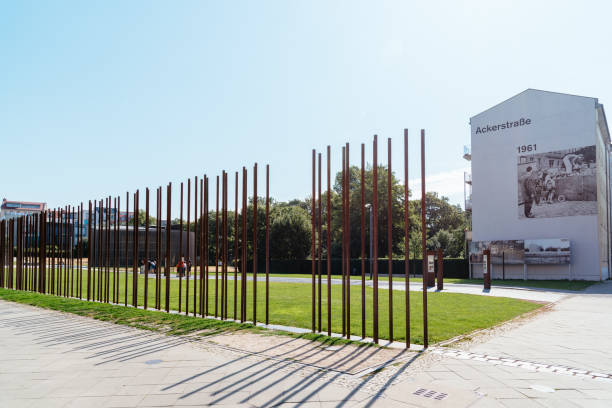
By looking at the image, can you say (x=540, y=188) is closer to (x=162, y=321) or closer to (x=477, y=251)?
(x=477, y=251)

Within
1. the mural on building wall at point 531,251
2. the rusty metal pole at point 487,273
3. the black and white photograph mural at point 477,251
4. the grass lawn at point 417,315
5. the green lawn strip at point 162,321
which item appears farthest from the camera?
the black and white photograph mural at point 477,251

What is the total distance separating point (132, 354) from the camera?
6.93 meters

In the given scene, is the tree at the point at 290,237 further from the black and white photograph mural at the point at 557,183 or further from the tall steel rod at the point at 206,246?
the tall steel rod at the point at 206,246

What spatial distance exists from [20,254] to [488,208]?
32.6 m

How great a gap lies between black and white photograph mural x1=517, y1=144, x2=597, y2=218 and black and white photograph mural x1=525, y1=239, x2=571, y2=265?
7.33ft

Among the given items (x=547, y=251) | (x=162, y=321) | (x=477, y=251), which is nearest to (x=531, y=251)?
(x=547, y=251)

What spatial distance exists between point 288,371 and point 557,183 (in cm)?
3455

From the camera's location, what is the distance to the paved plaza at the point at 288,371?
491 cm

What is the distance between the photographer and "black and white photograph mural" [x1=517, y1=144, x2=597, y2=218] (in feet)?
110

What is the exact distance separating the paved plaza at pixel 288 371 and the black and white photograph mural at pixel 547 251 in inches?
1082

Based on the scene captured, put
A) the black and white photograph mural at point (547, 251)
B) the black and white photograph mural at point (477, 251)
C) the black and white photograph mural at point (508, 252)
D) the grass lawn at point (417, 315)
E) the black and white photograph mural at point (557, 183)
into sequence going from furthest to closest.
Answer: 1. the black and white photograph mural at point (477, 251)
2. the black and white photograph mural at point (508, 252)
3. the black and white photograph mural at point (557, 183)
4. the black and white photograph mural at point (547, 251)
5. the grass lawn at point (417, 315)

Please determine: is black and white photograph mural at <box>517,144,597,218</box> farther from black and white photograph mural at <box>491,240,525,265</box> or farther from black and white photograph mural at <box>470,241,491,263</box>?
black and white photograph mural at <box>470,241,491,263</box>

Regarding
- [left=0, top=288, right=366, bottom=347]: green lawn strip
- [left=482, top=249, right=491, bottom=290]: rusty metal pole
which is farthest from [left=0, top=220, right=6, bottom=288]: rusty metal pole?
[left=482, top=249, right=491, bottom=290]: rusty metal pole

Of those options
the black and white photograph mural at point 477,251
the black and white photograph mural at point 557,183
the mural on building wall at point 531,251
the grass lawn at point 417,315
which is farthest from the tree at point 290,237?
the grass lawn at point 417,315
